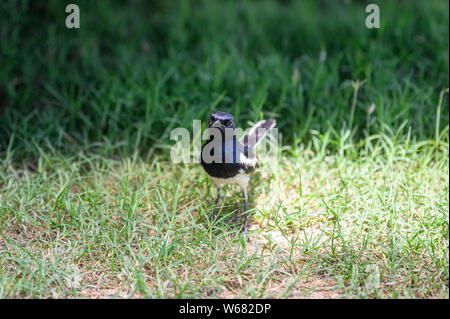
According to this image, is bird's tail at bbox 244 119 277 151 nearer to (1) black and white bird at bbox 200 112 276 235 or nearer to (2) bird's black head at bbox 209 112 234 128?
(1) black and white bird at bbox 200 112 276 235

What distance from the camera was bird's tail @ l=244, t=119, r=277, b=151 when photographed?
3.82m

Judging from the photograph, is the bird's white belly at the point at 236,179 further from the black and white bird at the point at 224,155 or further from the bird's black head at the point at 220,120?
the bird's black head at the point at 220,120

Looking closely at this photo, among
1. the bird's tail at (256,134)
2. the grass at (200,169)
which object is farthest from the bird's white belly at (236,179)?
the bird's tail at (256,134)

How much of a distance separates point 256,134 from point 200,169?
0.50 meters

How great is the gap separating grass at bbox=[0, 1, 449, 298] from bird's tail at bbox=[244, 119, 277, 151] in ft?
0.42

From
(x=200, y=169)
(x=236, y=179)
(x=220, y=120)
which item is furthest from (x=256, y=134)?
(x=220, y=120)

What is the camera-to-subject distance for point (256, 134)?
392cm

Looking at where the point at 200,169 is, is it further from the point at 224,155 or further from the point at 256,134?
the point at 224,155

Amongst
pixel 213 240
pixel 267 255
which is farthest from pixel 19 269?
pixel 267 255

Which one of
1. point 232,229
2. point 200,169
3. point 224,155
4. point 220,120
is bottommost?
point 232,229

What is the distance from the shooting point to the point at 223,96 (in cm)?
460

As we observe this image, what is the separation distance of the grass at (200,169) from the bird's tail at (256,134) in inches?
5.0

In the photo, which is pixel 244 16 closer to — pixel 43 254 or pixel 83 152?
pixel 83 152

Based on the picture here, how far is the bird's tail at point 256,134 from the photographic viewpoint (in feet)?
12.5
